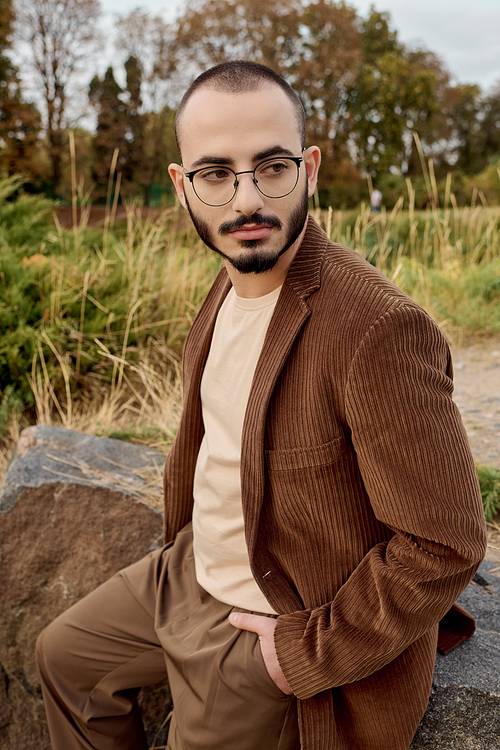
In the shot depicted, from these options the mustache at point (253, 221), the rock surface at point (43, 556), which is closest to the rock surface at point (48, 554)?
the rock surface at point (43, 556)

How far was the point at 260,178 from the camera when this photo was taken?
1.31m

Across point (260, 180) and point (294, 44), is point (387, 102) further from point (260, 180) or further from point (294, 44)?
point (260, 180)

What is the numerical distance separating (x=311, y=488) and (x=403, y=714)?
1.71 ft

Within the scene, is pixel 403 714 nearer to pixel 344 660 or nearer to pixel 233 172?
pixel 344 660

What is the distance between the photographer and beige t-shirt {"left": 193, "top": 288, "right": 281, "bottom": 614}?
1.43 meters

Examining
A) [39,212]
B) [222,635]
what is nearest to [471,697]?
[222,635]

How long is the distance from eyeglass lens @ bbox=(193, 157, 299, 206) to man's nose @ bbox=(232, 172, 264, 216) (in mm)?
15

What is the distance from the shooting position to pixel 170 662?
4.96 feet

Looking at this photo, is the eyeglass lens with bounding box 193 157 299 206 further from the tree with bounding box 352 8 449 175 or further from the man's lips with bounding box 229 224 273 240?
the tree with bounding box 352 8 449 175

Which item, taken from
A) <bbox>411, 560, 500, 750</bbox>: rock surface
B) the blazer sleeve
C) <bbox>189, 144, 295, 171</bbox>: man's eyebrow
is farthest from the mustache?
<bbox>411, 560, 500, 750</bbox>: rock surface

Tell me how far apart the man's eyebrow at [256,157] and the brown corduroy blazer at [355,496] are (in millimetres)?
195

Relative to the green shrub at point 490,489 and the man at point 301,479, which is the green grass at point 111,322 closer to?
the green shrub at point 490,489

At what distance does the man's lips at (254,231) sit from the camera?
1303mm

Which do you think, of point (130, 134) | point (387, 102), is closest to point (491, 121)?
point (387, 102)
